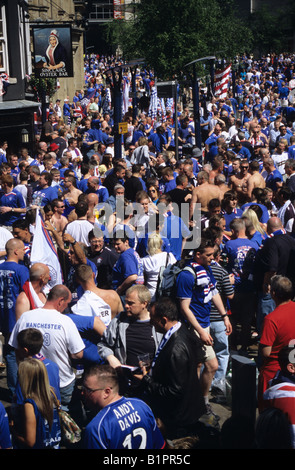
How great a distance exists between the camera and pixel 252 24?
63.4 meters

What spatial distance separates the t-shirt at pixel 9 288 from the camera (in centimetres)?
746

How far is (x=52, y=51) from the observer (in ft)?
71.4

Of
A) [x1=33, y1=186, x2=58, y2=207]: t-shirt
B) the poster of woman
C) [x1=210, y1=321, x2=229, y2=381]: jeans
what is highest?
the poster of woman

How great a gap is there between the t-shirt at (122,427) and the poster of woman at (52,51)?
18.5 meters

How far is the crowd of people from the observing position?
491cm

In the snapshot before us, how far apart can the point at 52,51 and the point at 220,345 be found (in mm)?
16211

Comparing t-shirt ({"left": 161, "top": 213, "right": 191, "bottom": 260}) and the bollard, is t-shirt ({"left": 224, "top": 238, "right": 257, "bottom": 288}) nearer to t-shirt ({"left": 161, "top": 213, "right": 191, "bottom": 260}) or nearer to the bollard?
t-shirt ({"left": 161, "top": 213, "right": 191, "bottom": 260})

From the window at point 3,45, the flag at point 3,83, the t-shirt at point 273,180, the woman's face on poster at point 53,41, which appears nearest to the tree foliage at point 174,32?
the woman's face on poster at point 53,41

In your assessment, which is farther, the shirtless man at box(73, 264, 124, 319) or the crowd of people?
the shirtless man at box(73, 264, 124, 319)

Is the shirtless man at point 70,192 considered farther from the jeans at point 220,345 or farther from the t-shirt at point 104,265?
the jeans at point 220,345

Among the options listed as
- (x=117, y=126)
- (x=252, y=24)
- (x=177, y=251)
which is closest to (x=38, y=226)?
(x=177, y=251)

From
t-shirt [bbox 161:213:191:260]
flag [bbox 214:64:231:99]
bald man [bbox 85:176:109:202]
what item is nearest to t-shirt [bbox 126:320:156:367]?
t-shirt [bbox 161:213:191:260]

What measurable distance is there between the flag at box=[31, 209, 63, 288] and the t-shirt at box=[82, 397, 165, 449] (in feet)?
13.2
